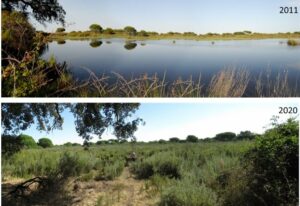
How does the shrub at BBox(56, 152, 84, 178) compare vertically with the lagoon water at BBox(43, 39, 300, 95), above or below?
below

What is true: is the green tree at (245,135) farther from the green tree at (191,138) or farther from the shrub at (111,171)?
the shrub at (111,171)

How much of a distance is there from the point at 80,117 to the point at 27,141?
1.73ft

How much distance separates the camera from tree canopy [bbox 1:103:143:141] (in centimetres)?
511

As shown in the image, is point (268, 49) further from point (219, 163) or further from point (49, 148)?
point (49, 148)

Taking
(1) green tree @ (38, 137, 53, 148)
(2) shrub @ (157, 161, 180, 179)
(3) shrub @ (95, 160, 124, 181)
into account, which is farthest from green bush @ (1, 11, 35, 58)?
(2) shrub @ (157, 161, 180, 179)

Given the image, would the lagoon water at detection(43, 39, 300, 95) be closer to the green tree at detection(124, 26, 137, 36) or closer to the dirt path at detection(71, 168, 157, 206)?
the green tree at detection(124, 26, 137, 36)

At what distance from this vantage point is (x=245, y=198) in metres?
5.04

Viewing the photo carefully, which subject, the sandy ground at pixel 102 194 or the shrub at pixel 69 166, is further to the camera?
the shrub at pixel 69 166

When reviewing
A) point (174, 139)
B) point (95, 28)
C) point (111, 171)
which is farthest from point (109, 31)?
point (111, 171)

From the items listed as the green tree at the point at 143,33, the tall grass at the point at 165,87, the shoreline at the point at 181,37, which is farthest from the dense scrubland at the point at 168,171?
the green tree at the point at 143,33

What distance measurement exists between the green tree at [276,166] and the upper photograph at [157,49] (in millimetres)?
364

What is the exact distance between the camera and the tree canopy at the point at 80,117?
16.8ft

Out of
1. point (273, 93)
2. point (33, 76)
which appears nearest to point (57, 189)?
point (33, 76)

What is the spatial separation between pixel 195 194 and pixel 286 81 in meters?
1.29
